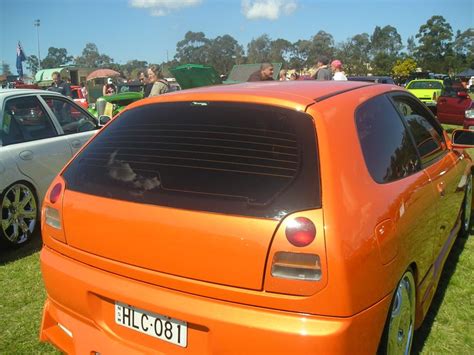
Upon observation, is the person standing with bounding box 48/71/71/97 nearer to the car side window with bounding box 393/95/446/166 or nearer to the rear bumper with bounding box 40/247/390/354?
the car side window with bounding box 393/95/446/166

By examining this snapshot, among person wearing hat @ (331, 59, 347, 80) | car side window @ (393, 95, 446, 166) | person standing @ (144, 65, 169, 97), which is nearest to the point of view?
car side window @ (393, 95, 446, 166)

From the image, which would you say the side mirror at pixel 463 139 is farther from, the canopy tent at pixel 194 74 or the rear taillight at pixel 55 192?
the canopy tent at pixel 194 74

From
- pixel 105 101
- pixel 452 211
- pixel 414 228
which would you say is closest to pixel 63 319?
pixel 414 228

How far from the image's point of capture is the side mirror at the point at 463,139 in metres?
3.76

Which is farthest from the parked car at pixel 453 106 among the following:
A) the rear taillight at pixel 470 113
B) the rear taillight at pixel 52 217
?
the rear taillight at pixel 52 217

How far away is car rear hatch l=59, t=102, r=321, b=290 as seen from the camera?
180cm

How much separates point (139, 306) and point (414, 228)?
1428 mm

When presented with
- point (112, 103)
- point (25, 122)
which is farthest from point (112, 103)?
point (25, 122)

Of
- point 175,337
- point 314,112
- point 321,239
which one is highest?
point 314,112

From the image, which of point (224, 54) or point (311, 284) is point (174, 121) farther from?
point (224, 54)

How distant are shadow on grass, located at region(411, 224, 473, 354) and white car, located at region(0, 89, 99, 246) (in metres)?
3.95

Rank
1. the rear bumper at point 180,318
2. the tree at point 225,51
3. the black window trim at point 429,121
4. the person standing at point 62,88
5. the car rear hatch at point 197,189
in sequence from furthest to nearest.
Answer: the tree at point 225,51 → the person standing at point 62,88 → the black window trim at point 429,121 → the car rear hatch at point 197,189 → the rear bumper at point 180,318

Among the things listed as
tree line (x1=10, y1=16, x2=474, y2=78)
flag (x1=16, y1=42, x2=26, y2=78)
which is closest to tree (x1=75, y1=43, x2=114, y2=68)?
tree line (x1=10, y1=16, x2=474, y2=78)

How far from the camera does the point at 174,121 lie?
2.31 m
